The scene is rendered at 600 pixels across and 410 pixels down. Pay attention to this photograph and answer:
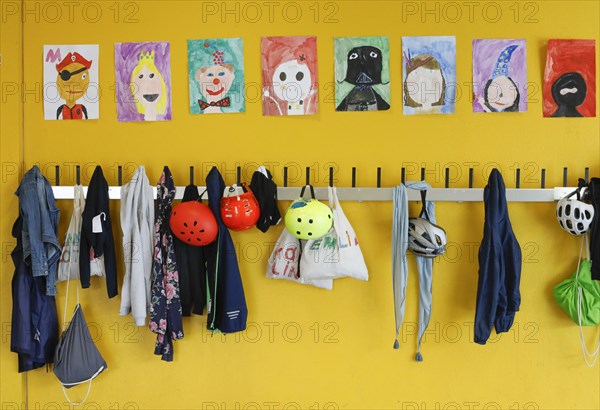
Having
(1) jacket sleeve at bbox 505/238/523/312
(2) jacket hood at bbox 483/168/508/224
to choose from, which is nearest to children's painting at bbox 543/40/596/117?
(2) jacket hood at bbox 483/168/508/224

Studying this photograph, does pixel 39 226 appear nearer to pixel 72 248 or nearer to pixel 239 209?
pixel 72 248

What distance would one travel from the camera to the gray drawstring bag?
238 cm

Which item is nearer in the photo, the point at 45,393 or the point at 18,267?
the point at 18,267

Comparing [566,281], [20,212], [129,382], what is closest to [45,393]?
[129,382]

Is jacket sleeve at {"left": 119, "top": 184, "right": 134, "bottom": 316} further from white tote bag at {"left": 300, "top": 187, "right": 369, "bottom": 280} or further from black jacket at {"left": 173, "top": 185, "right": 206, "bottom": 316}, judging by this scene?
white tote bag at {"left": 300, "top": 187, "right": 369, "bottom": 280}

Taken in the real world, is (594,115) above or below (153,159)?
above

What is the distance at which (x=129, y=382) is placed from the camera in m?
2.53

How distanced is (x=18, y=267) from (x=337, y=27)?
173 centimetres

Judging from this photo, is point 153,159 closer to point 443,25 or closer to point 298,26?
point 298,26

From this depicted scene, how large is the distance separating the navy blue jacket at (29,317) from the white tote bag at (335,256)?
1.13 meters

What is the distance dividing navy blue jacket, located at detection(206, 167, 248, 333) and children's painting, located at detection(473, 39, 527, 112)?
123 centimetres

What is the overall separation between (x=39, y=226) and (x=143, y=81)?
2.53 ft

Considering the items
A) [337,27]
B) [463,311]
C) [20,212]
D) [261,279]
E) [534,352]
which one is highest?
[337,27]

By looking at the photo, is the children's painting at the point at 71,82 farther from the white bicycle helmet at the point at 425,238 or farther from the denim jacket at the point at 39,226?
the white bicycle helmet at the point at 425,238
